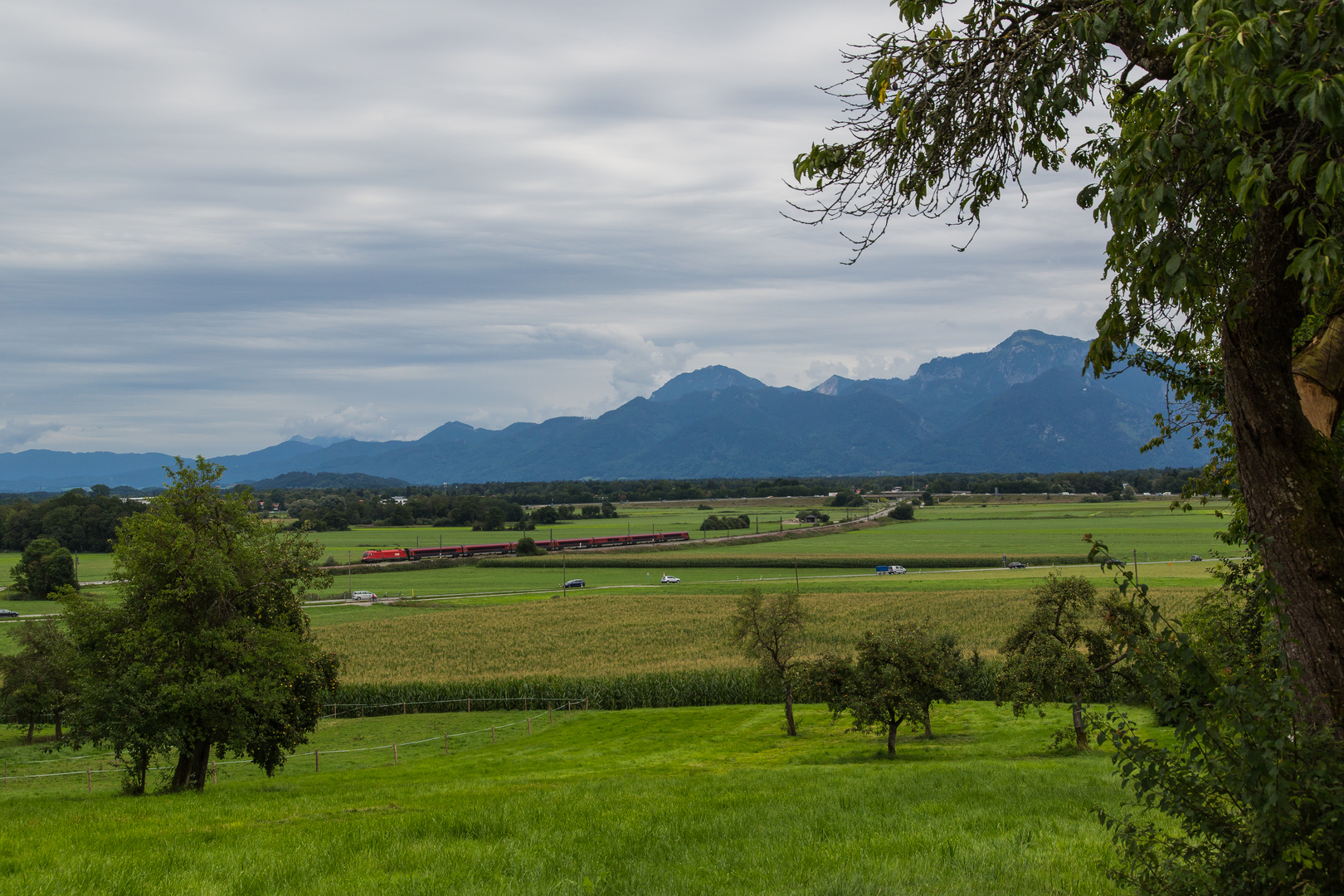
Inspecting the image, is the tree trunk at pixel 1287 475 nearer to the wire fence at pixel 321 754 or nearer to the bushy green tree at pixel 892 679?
the bushy green tree at pixel 892 679

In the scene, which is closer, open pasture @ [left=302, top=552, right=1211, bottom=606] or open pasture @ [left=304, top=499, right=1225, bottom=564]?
open pasture @ [left=302, top=552, right=1211, bottom=606]

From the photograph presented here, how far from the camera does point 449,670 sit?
5484 cm

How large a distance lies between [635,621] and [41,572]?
228 ft

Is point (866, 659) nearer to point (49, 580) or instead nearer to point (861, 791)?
point (861, 791)

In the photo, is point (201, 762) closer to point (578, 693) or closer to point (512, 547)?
point (578, 693)

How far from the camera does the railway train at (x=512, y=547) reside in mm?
129750

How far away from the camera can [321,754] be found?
34562 mm

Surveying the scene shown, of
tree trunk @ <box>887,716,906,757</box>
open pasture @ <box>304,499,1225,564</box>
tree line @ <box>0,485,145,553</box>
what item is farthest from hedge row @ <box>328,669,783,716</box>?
tree line @ <box>0,485,145,553</box>

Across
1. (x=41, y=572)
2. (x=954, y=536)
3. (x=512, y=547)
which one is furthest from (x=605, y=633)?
(x=954, y=536)

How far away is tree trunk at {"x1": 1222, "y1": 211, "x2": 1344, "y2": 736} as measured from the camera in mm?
5113

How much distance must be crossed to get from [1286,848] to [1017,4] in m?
6.44

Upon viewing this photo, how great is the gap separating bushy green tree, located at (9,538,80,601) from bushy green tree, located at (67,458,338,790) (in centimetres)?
8581

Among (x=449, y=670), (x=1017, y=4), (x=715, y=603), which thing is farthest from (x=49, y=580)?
(x=1017, y=4)

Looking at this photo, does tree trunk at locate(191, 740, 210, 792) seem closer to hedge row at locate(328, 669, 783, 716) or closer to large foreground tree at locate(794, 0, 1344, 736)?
large foreground tree at locate(794, 0, 1344, 736)
